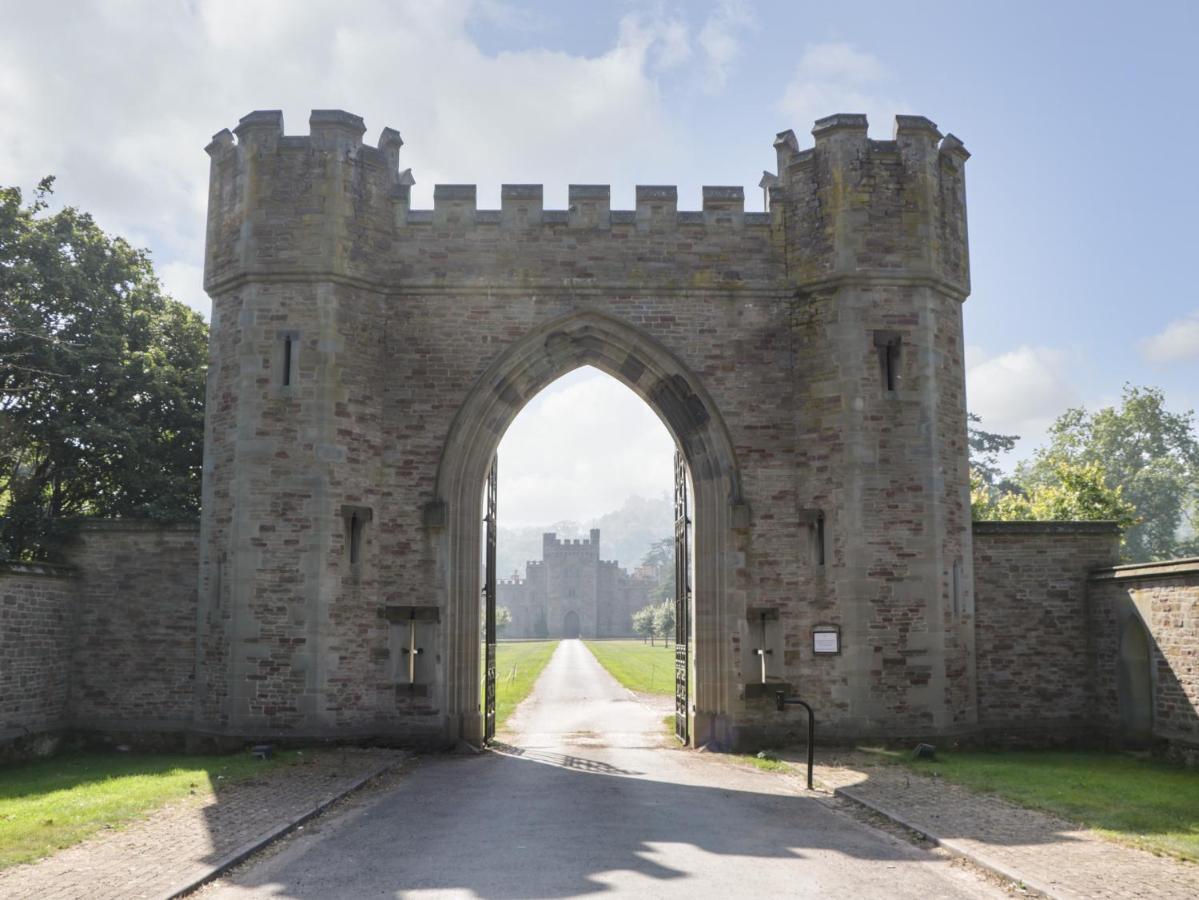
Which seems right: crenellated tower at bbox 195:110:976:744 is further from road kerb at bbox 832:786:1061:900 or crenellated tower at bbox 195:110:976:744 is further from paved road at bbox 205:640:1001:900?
road kerb at bbox 832:786:1061:900

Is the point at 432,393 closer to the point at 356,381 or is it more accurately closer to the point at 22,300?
the point at 356,381

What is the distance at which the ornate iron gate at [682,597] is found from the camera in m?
16.2

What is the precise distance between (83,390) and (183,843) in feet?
38.6

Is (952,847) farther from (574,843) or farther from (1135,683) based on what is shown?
(1135,683)

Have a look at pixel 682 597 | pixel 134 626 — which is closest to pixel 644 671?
pixel 682 597

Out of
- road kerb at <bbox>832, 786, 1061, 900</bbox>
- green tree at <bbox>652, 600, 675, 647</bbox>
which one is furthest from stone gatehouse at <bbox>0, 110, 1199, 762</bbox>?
green tree at <bbox>652, 600, 675, 647</bbox>

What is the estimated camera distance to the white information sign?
47.7 feet

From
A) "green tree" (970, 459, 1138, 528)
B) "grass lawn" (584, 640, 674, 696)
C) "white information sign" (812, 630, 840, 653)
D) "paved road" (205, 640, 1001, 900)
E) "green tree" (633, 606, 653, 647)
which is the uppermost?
"green tree" (970, 459, 1138, 528)

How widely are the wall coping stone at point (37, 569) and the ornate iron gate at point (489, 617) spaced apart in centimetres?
615

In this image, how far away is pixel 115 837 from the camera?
8656 mm

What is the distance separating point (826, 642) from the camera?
47.8 feet

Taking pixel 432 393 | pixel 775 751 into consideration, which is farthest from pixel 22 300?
pixel 775 751

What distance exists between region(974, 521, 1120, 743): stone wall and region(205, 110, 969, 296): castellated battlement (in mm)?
4078

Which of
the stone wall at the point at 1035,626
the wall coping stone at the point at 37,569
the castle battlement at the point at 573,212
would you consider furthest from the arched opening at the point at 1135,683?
the wall coping stone at the point at 37,569
